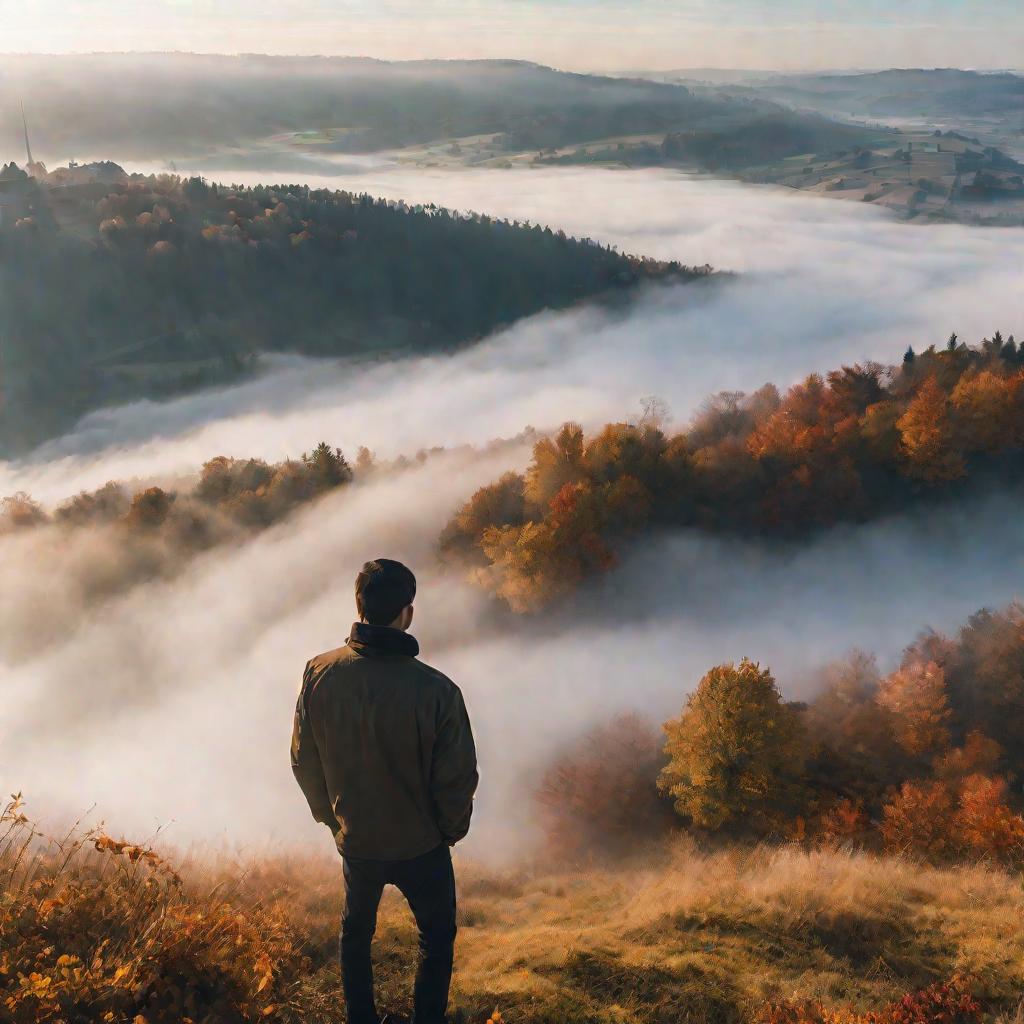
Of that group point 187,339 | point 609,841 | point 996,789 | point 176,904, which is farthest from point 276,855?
point 187,339

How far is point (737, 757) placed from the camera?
26625 mm

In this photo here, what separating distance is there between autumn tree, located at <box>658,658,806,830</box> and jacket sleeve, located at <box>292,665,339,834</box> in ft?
72.6

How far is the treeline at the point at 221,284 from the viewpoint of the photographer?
512ft

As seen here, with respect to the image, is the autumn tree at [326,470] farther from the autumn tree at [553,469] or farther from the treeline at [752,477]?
the autumn tree at [553,469]

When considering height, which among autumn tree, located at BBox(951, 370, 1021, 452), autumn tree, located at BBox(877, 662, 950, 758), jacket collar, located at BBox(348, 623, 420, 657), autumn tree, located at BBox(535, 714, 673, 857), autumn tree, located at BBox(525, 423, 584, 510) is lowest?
autumn tree, located at BBox(535, 714, 673, 857)

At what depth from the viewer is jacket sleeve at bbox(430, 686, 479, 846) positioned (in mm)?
5239

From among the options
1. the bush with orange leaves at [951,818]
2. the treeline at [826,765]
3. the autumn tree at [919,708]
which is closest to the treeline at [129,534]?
the treeline at [826,765]

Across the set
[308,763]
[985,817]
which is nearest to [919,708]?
[985,817]

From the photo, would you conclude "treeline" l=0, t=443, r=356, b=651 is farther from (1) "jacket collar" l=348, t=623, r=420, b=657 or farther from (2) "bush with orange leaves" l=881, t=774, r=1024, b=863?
(1) "jacket collar" l=348, t=623, r=420, b=657

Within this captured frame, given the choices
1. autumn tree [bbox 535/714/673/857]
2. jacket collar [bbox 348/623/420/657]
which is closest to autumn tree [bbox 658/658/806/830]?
autumn tree [bbox 535/714/673/857]

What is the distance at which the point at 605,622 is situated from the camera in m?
51.8

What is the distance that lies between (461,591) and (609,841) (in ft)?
99.1

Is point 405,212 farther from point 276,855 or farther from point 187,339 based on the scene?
point 276,855

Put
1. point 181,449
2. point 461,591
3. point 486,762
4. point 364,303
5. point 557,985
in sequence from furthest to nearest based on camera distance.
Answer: point 364,303 → point 181,449 → point 461,591 → point 486,762 → point 557,985
